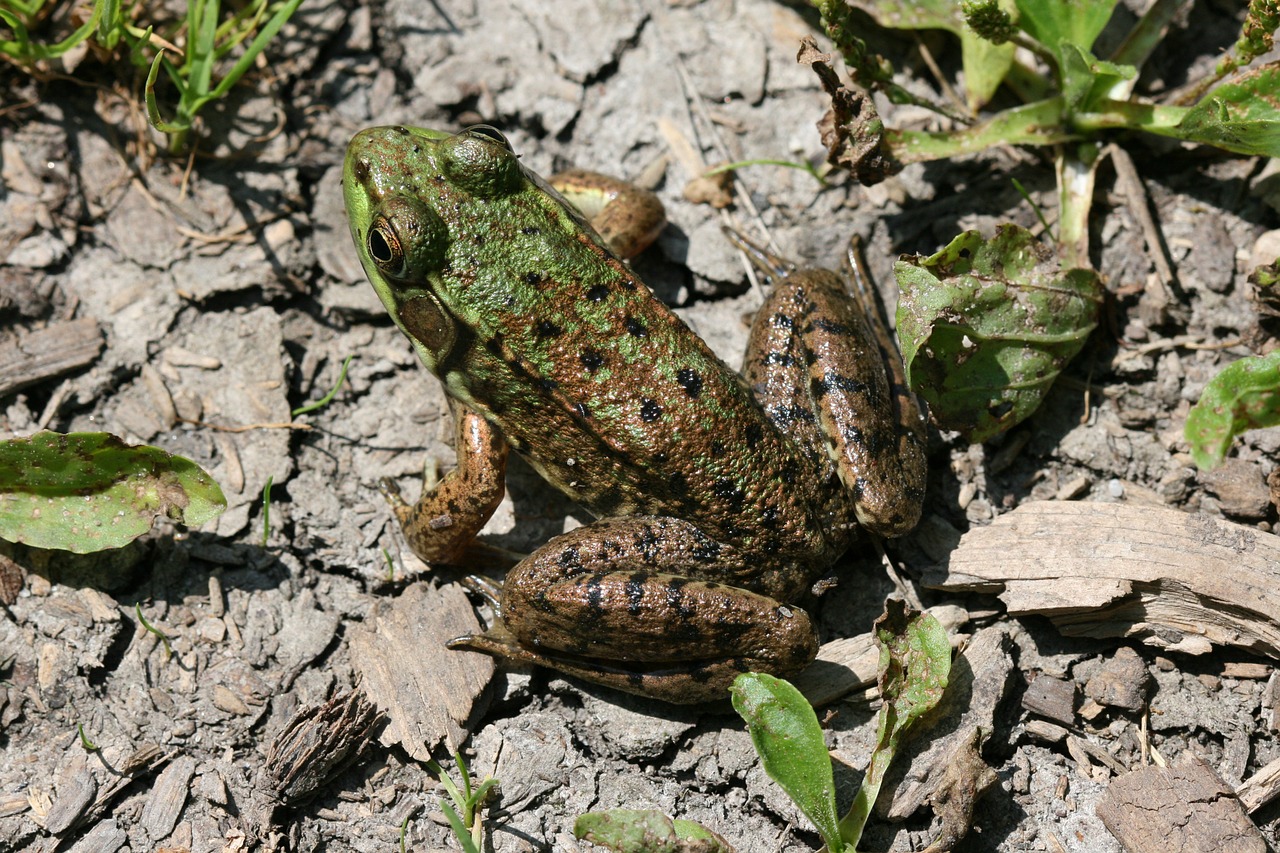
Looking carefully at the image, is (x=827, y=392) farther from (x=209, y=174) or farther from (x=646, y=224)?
(x=209, y=174)

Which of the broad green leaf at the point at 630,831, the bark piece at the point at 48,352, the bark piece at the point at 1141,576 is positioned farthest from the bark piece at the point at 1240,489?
the bark piece at the point at 48,352

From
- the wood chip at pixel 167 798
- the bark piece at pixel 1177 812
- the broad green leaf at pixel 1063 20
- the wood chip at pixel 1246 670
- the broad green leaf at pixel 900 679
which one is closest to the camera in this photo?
the bark piece at pixel 1177 812

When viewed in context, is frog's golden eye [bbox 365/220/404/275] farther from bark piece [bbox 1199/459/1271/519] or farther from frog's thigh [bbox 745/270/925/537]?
bark piece [bbox 1199/459/1271/519]

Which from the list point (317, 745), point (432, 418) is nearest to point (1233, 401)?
point (432, 418)

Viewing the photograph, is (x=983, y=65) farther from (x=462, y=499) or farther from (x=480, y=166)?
(x=462, y=499)

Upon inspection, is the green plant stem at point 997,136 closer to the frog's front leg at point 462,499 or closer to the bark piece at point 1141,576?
the bark piece at point 1141,576

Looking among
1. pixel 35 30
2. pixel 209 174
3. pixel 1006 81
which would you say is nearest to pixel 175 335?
pixel 209 174
